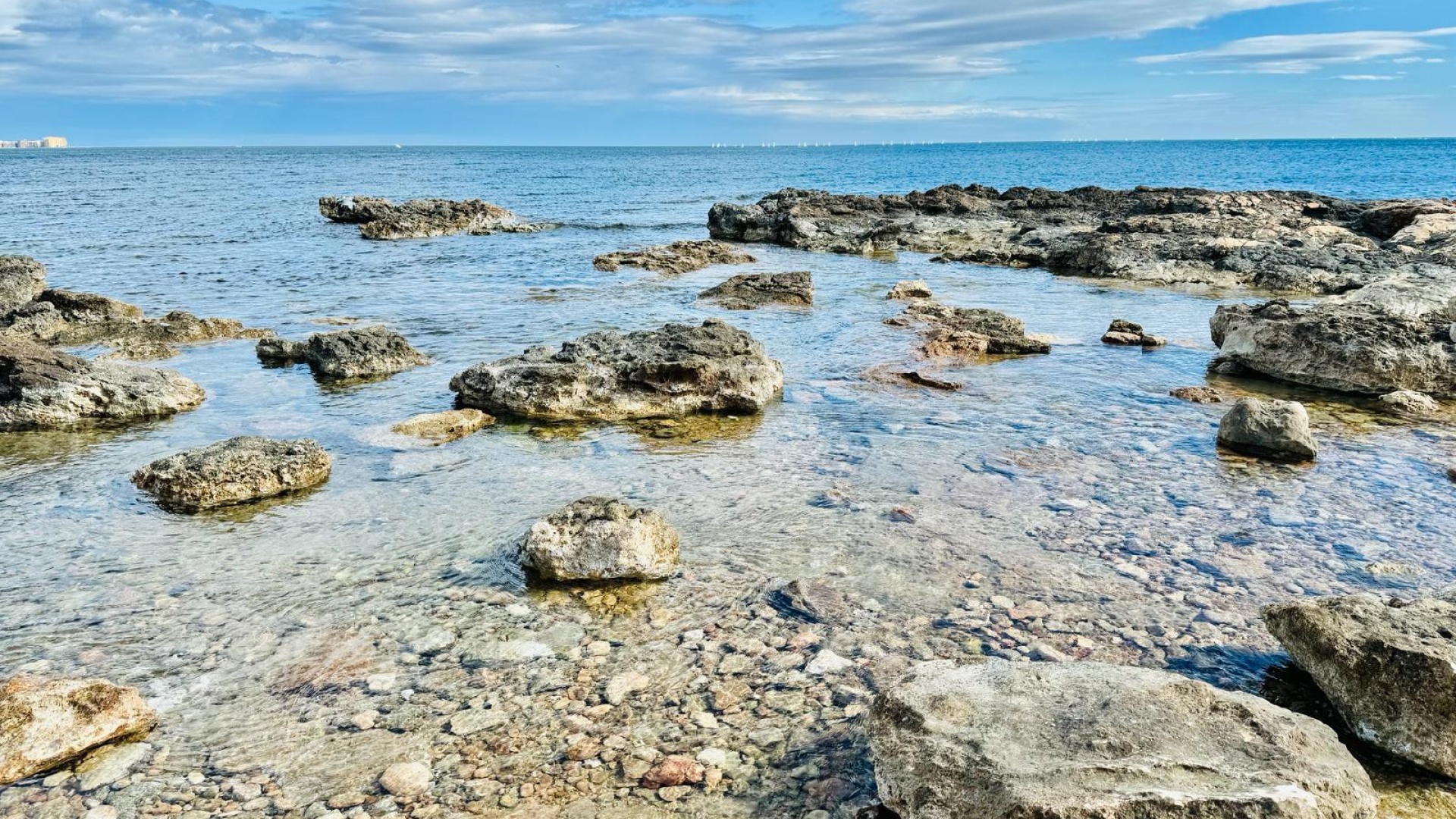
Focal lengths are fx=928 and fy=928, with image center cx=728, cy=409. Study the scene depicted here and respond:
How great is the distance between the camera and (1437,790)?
13.0ft

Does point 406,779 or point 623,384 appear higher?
point 623,384

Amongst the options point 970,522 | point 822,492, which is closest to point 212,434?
point 822,492

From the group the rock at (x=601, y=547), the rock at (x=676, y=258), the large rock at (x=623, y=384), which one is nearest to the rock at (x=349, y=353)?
the large rock at (x=623, y=384)

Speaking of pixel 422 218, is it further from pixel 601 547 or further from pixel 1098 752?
pixel 1098 752

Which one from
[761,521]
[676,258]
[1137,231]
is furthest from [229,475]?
[1137,231]

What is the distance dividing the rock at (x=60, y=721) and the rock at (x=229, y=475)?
123 inches

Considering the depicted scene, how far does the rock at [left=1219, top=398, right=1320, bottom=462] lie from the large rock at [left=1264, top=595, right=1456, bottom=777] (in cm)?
428

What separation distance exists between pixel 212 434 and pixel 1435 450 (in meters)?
12.3

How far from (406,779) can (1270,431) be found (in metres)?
8.07

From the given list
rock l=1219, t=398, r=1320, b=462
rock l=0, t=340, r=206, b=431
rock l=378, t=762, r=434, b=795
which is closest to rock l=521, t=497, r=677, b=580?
rock l=378, t=762, r=434, b=795

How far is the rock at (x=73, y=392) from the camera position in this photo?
999 centimetres

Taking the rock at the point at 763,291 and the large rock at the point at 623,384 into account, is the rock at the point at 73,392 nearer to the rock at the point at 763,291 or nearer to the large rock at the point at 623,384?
the large rock at the point at 623,384

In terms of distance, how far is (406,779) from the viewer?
166 inches

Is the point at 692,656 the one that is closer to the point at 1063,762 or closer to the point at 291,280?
the point at 1063,762
